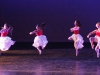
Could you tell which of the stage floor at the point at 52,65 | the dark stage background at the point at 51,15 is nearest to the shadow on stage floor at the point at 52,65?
the stage floor at the point at 52,65

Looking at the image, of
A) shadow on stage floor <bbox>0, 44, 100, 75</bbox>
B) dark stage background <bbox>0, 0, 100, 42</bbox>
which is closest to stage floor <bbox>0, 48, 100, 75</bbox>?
shadow on stage floor <bbox>0, 44, 100, 75</bbox>

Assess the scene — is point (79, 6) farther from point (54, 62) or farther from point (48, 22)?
point (54, 62)

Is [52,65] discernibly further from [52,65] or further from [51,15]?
[51,15]

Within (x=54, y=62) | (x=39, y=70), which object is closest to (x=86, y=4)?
(x=54, y=62)

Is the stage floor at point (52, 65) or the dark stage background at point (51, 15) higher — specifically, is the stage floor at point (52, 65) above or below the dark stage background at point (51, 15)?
below

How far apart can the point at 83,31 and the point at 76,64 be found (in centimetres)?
602

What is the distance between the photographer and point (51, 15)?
14508 millimetres

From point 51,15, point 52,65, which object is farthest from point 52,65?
point 51,15

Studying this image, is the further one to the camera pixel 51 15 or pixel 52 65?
pixel 51 15

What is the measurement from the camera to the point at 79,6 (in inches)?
561

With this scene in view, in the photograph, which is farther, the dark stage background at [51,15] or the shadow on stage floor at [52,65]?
the dark stage background at [51,15]

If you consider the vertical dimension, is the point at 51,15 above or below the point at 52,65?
above

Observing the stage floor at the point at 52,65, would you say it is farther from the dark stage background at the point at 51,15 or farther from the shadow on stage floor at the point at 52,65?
the dark stage background at the point at 51,15

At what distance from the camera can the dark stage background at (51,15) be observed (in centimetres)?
1423
